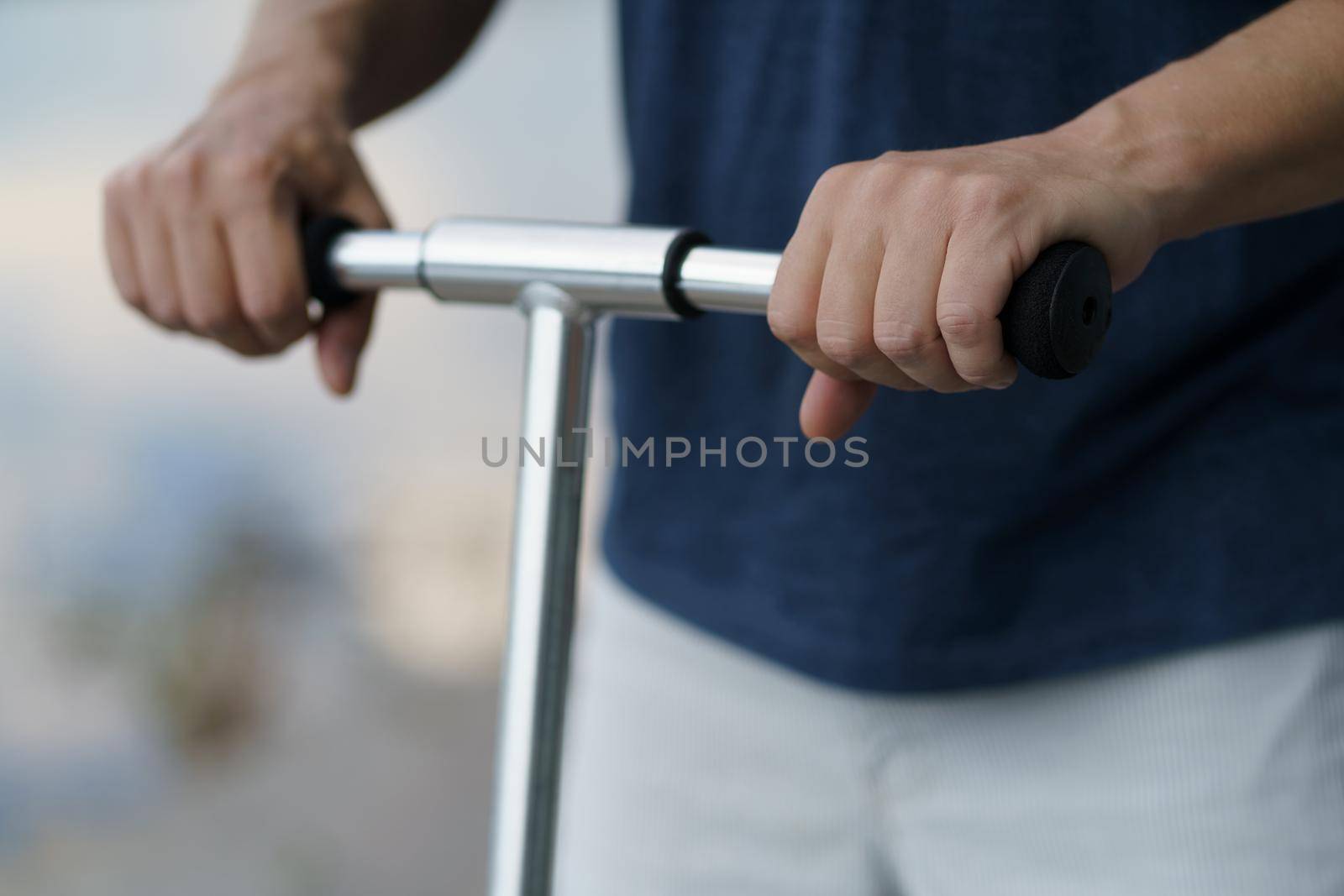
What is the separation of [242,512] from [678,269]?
5.36 feet

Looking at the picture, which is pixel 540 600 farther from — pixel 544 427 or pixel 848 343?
pixel 848 343

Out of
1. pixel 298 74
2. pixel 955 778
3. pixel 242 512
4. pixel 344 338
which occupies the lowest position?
pixel 955 778

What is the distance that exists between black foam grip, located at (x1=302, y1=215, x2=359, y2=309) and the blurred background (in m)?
1.21

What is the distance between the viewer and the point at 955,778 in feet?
1.99

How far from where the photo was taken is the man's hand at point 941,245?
1.17 ft

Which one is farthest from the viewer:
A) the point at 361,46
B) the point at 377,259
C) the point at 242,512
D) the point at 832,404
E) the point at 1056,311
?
the point at 242,512

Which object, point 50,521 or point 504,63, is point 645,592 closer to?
point 504,63

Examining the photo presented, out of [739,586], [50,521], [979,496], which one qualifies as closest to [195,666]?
[50,521]

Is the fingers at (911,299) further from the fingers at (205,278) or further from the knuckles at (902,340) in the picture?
the fingers at (205,278)

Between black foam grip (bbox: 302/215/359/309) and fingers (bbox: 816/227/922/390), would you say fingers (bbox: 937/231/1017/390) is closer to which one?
fingers (bbox: 816/227/922/390)

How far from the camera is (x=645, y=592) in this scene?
696 millimetres

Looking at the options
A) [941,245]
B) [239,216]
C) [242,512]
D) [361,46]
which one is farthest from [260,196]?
[242,512]

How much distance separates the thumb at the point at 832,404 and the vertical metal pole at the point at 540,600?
108 mm

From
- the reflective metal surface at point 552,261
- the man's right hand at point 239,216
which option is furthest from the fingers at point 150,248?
the reflective metal surface at point 552,261
